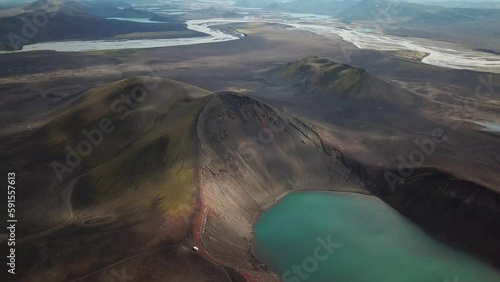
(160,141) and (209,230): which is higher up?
(160,141)

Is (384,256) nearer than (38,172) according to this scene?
Yes

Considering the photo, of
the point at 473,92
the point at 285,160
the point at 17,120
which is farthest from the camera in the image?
the point at 473,92

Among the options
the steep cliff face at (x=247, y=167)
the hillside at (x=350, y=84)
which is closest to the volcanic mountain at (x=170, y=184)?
the steep cliff face at (x=247, y=167)

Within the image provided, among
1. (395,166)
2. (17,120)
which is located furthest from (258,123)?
(17,120)

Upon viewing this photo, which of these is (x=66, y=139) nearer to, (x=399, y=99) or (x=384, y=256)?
(x=384, y=256)

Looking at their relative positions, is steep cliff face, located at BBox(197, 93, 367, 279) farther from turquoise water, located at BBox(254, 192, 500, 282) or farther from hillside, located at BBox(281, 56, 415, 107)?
hillside, located at BBox(281, 56, 415, 107)

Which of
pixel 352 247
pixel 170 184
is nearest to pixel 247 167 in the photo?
pixel 170 184

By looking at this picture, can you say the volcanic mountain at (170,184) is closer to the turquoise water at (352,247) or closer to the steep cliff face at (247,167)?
the steep cliff face at (247,167)
